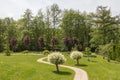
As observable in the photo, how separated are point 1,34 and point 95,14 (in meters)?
36.0

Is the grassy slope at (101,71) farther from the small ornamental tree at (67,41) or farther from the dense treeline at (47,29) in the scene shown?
the dense treeline at (47,29)

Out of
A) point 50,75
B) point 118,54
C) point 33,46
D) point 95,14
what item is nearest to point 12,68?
point 50,75

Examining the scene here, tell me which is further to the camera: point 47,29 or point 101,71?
point 47,29

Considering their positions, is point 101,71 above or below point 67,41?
below

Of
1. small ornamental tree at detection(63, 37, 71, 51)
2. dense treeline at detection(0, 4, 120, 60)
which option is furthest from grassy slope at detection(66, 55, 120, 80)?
dense treeline at detection(0, 4, 120, 60)

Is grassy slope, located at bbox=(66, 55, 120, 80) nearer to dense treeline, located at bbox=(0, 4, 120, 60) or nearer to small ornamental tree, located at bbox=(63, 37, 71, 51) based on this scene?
small ornamental tree, located at bbox=(63, 37, 71, 51)

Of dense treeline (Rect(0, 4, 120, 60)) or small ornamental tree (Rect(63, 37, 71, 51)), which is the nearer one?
small ornamental tree (Rect(63, 37, 71, 51))

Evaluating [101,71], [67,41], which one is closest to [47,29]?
[67,41]

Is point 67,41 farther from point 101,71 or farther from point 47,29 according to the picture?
point 101,71

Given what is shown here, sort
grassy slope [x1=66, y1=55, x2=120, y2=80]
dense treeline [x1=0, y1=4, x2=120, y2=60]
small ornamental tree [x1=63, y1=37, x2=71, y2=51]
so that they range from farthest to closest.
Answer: dense treeline [x1=0, y1=4, x2=120, y2=60] < small ornamental tree [x1=63, y1=37, x2=71, y2=51] < grassy slope [x1=66, y1=55, x2=120, y2=80]

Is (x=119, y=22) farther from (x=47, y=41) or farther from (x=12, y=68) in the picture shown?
(x=12, y=68)

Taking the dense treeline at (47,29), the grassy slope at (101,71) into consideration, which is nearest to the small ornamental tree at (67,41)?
the dense treeline at (47,29)

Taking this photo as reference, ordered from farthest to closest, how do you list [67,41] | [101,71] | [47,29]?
[47,29]
[67,41]
[101,71]

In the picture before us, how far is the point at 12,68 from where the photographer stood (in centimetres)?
2689
